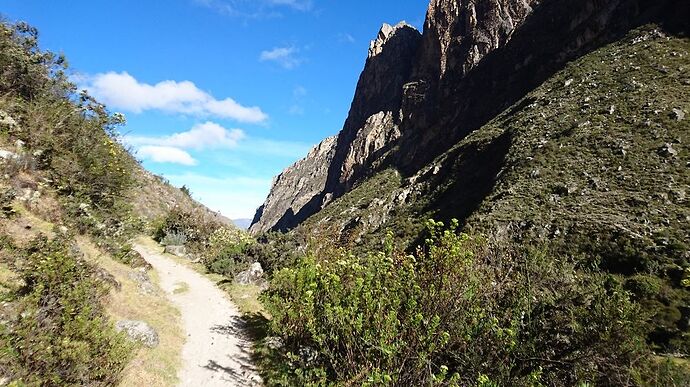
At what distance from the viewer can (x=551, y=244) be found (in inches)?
974

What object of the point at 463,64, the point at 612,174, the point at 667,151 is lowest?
the point at 612,174

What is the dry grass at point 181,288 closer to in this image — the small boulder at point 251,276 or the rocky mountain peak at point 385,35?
the small boulder at point 251,276

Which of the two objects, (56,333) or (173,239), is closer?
(56,333)

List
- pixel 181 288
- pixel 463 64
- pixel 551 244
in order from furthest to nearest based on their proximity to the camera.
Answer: pixel 463 64
pixel 551 244
pixel 181 288

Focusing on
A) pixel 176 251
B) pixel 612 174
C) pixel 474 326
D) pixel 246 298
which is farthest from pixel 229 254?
pixel 612 174

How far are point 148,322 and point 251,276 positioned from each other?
8.64m

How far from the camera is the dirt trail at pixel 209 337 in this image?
27.8 feet

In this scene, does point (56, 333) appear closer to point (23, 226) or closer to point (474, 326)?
point (23, 226)

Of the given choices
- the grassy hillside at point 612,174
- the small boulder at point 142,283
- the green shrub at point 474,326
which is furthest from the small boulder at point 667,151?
the small boulder at point 142,283

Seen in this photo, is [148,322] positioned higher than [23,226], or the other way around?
[23,226]

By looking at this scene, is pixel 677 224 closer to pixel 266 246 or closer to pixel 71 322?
pixel 266 246

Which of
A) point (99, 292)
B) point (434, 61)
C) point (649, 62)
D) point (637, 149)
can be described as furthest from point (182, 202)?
point (434, 61)

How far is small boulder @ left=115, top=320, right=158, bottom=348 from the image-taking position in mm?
8469

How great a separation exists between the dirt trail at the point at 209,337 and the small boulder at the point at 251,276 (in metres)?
1.34
